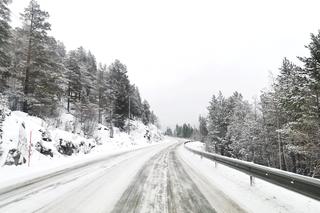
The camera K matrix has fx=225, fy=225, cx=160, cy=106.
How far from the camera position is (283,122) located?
953 inches

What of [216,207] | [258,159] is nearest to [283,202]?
[216,207]

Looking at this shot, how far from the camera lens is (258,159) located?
3434 centimetres

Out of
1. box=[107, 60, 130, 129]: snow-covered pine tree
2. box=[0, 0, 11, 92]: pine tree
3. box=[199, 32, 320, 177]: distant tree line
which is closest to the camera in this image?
box=[199, 32, 320, 177]: distant tree line

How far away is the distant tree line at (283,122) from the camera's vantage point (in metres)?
16.3

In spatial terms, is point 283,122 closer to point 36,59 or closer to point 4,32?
point 36,59

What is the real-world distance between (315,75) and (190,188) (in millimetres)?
15055

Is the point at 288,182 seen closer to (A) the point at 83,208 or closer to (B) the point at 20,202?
(A) the point at 83,208

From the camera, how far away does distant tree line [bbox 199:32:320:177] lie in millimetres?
16281

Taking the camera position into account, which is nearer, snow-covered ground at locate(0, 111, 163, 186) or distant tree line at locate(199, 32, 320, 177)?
snow-covered ground at locate(0, 111, 163, 186)

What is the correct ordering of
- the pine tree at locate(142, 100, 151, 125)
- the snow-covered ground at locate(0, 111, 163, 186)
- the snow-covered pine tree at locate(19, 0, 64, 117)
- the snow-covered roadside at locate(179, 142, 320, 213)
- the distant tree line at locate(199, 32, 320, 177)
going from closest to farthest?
the snow-covered roadside at locate(179, 142, 320, 213), the snow-covered ground at locate(0, 111, 163, 186), the distant tree line at locate(199, 32, 320, 177), the snow-covered pine tree at locate(19, 0, 64, 117), the pine tree at locate(142, 100, 151, 125)

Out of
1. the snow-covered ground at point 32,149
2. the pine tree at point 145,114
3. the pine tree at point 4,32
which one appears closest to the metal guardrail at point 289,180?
the snow-covered ground at point 32,149

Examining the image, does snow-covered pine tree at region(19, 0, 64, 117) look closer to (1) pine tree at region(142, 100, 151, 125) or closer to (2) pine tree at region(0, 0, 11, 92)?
(2) pine tree at region(0, 0, 11, 92)

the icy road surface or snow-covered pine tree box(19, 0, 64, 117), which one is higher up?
snow-covered pine tree box(19, 0, 64, 117)

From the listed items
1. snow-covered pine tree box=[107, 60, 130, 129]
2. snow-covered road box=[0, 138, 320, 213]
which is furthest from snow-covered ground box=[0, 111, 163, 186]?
snow-covered pine tree box=[107, 60, 130, 129]
